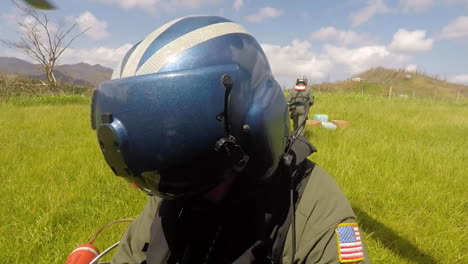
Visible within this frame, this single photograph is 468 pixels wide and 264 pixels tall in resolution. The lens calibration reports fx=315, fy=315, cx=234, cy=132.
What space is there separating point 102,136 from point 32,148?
475 cm

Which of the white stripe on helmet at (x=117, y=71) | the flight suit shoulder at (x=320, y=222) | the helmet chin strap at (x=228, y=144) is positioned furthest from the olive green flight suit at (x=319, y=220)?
the white stripe on helmet at (x=117, y=71)

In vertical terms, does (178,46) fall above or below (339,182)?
above

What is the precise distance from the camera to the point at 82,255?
1765 millimetres

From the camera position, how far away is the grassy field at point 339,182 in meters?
2.39

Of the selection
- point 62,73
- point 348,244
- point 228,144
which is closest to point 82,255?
point 228,144

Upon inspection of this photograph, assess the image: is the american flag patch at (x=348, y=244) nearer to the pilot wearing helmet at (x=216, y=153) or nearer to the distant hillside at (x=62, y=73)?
the pilot wearing helmet at (x=216, y=153)

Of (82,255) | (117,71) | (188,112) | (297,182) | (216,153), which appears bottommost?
(82,255)

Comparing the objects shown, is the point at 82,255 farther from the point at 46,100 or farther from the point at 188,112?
the point at 46,100

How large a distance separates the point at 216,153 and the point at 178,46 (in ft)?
1.11

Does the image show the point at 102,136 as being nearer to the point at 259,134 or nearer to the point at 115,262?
the point at 259,134

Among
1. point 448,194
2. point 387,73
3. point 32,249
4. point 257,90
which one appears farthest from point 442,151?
point 387,73

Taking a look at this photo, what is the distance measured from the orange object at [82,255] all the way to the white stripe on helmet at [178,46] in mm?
1320

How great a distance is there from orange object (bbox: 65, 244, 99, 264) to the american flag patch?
1.41 metres

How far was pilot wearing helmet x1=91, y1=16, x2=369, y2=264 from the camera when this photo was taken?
86 centimetres
